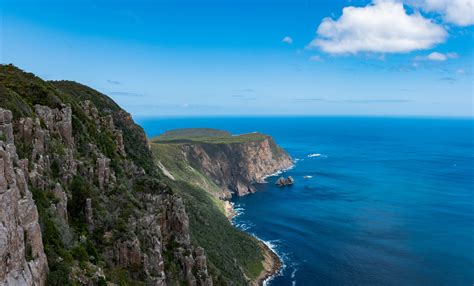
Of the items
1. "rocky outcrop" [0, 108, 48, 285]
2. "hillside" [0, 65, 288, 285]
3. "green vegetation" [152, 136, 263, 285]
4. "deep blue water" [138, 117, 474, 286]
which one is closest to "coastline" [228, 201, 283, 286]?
"green vegetation" [152, 136, 263, 285]

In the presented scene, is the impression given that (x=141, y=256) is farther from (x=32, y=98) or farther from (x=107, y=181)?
(x=32, y=98)

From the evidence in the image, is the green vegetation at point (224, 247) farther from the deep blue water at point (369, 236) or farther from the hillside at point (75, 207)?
the hillside at point (75, 207)

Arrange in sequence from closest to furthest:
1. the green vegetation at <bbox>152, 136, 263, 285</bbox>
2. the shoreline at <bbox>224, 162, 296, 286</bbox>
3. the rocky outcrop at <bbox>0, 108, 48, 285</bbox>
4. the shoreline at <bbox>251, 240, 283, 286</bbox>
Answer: the rocky outcrop at <bbox>0, 108, 48, 285</bbox>, the green vegetation at <bbox>152, 136, 263, 285</bbox>, the shoreline at <bbox>224, 162, 296, 286</bbox>, the shoreline at <bbox>251, 240, 283, 286</bbox>

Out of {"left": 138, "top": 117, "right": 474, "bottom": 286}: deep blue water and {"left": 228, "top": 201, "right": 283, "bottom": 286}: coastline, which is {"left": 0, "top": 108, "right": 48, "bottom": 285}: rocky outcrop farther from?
{"left": 138, "top": 117, "right": 474, "bottom": 286}: deep blue water

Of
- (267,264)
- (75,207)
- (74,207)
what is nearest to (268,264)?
(267,264)

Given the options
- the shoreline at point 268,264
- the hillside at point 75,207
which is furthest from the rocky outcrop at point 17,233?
the shoreline at point 268,264

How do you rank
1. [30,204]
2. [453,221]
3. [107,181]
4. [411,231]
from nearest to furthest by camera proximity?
1. [30,204]
2. [107,181]
3. [411,231]
4. [453,221]

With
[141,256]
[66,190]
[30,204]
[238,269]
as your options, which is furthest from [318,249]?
[30,204]
